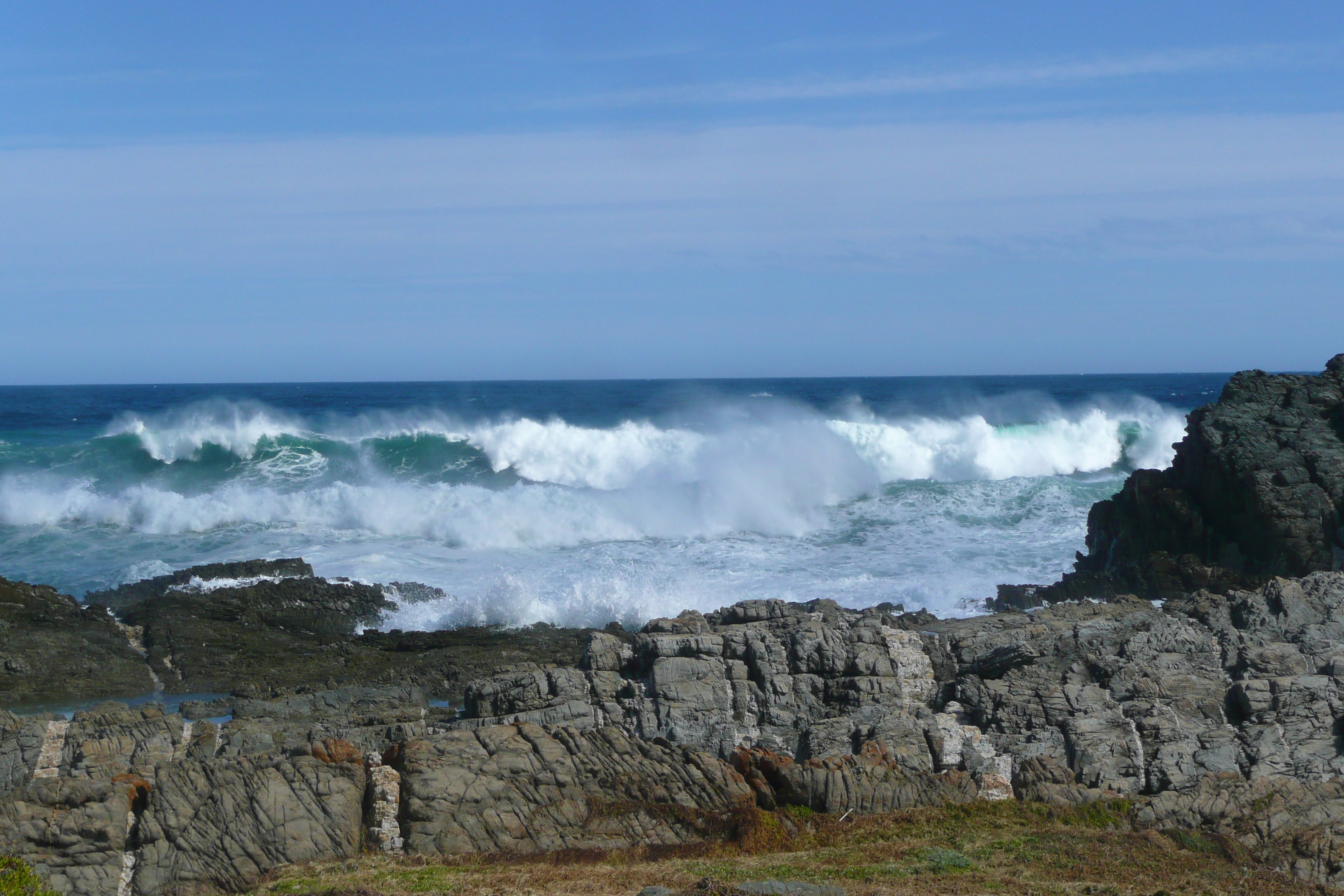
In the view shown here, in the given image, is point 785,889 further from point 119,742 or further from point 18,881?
point 119,742

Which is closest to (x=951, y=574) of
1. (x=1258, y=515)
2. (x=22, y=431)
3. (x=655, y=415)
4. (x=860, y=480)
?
(x=1258, y=515)

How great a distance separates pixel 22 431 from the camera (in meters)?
57.1

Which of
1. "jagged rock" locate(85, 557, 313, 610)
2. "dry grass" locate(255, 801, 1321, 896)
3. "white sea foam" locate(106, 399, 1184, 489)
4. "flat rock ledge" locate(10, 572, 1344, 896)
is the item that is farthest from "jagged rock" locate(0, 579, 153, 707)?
"white sea foam" locate(106, 399, 1184, 489)

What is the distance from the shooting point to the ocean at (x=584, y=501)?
1032 inches

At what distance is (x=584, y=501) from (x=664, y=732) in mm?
20240

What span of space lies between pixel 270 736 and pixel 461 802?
3798 millimetres

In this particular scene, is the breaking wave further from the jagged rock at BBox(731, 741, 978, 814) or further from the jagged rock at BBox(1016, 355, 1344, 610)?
the jagged rock at BBox(731, 741, 978, 814)

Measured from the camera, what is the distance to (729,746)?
1395cm

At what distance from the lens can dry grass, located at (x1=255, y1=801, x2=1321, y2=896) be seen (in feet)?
33.6

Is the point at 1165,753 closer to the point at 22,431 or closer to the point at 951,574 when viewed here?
the point at 951,574

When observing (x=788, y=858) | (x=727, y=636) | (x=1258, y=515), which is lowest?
(x=788, y=858)

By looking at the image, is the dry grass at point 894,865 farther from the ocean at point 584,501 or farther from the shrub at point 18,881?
the ocean at point 584,501

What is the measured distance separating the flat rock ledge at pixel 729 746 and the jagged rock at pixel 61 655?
11.2 ft

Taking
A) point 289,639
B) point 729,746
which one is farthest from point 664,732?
point 289,639
